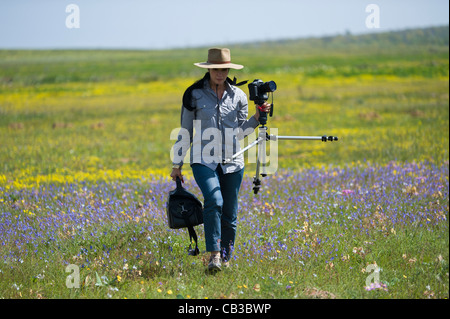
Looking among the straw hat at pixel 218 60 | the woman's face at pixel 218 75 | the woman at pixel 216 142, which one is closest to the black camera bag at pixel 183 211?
the woman at pixel 216 142

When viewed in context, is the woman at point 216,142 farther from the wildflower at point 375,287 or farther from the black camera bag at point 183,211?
the wildflower at point 375,287

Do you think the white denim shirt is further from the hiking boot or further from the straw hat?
the hiking boot

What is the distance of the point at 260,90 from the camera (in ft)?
16.7

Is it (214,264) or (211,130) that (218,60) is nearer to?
(211,130)

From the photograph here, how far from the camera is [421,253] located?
521 cm

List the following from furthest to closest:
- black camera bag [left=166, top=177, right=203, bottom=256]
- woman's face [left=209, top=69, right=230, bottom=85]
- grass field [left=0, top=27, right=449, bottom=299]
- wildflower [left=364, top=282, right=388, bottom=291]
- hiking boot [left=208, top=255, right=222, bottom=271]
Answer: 1. black camera bag [left=166, top=177, right=203, bottom=256]
2. woman's face [left=209, top=69, right=230, bottom=85]
3. hiking boot [left=208, top=255, right=222, bottom=271]
4. grass field [left=0, top=27, right=449, bottom=299]
5. wildflower [left=364, top=282, right=388, bottom=291]

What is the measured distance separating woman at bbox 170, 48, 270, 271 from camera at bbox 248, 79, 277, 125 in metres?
0.06

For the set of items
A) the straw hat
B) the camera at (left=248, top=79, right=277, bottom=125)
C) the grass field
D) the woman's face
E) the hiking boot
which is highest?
the straw hat

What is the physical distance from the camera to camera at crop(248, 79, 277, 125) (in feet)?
16.5

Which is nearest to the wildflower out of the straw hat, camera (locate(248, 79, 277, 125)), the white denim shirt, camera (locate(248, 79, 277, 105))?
the white denim shirt

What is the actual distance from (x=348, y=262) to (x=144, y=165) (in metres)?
8.15

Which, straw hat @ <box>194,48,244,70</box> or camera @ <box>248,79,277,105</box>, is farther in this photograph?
camera @ <box>248,79,277,105</box>

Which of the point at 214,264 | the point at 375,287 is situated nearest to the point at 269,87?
the point at 214,264
